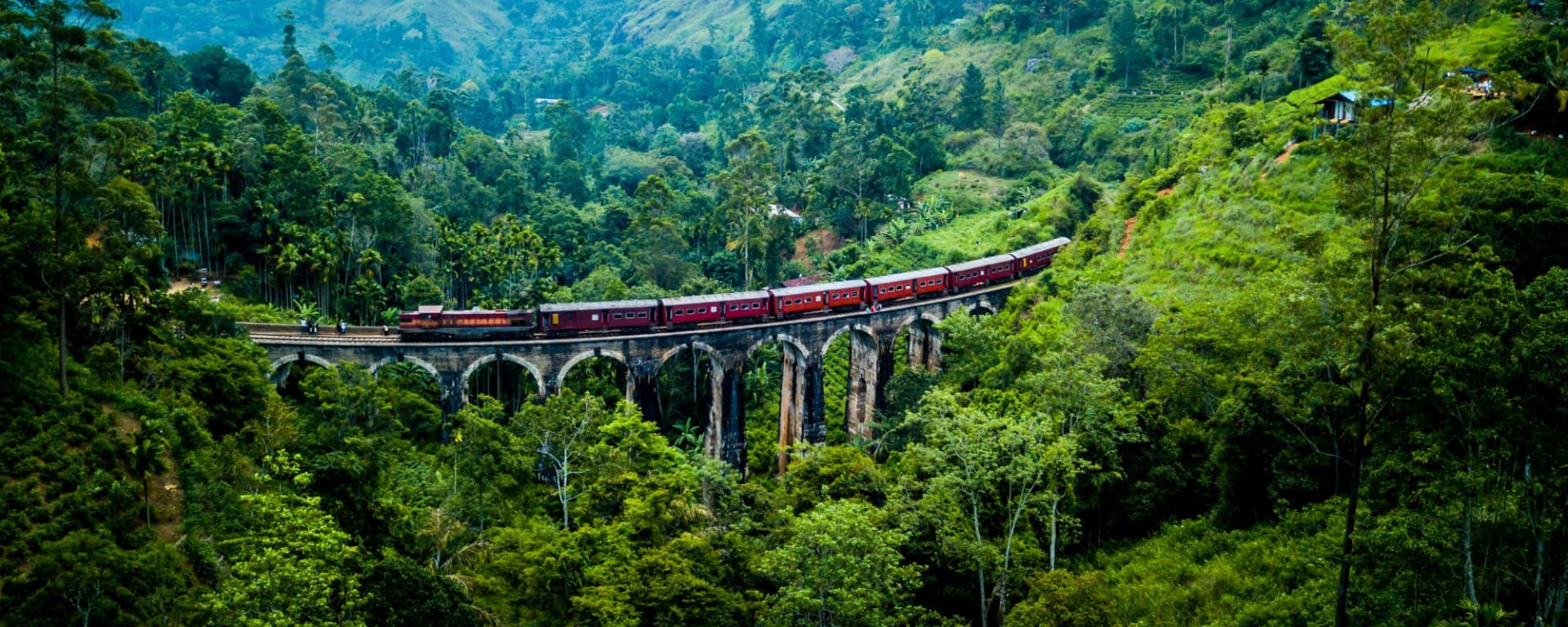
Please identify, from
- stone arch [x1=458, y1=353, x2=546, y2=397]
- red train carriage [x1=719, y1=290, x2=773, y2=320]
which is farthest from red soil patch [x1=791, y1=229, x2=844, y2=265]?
stone arch [x1=458, y1=353, x2=546, y2=397]

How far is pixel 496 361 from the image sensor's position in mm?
42219

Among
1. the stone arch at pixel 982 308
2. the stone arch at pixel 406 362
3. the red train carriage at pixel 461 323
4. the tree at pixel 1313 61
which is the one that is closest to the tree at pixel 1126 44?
the tree at pixel 1313 61

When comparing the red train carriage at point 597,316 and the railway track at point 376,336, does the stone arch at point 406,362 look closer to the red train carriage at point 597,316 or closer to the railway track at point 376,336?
the railway track at point 376,336

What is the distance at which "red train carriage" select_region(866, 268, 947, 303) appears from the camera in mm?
48531

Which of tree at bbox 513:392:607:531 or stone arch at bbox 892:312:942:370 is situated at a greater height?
stone arch at bbox 892:312:942:370

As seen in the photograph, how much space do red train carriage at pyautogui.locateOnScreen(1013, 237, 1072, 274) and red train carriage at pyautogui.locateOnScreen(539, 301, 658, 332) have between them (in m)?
20.4

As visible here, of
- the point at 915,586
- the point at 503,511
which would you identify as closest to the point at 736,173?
the point at 503,511

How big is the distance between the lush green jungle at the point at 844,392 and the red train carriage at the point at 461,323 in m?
2.22

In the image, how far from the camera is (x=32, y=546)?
72.6ft

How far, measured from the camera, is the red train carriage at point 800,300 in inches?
1815

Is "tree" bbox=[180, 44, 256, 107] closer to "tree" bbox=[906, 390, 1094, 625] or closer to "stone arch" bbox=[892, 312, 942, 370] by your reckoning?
"stone arch" bbox=[892, 312, 942, 370]

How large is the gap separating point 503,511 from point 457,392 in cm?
1251

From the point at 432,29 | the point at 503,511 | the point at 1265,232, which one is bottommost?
the point at 503,511

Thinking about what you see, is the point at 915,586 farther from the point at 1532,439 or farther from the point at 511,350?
the point at 511,350
